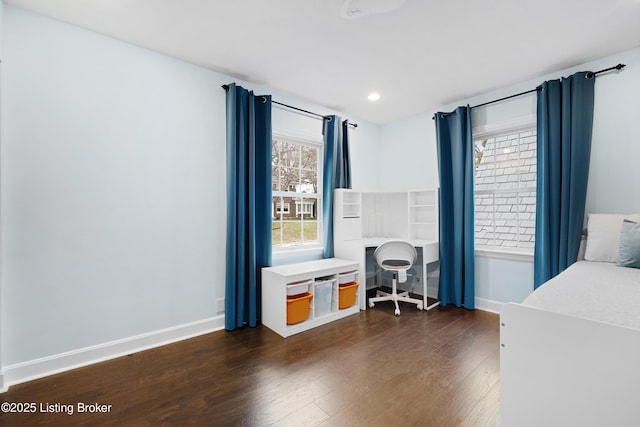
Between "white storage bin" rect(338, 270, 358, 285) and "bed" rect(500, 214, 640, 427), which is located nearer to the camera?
"bed" rect(500, 214, 640, 427)

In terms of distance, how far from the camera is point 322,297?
3.04 metres

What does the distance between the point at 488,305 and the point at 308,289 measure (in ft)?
7.08

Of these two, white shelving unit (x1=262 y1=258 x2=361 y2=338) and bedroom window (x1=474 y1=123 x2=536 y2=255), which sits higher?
bedroom window (x1=474 y1=123 x2=536 y2=255)

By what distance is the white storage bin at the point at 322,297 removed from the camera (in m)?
2.97

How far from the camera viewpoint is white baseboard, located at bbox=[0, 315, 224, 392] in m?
1.96

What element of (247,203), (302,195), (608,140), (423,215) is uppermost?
(608,140)

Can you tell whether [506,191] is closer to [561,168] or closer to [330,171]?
[561,168]

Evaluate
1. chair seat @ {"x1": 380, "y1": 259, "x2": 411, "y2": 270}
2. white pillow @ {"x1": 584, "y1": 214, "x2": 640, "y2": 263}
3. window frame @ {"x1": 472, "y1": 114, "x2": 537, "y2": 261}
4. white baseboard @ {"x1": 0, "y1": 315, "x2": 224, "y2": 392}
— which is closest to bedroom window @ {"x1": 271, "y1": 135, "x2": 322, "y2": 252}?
chair seat @ {"x1": 380, "y1": 259, "x2": 411, "y2": 270}

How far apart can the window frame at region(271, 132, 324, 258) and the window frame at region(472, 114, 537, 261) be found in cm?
191

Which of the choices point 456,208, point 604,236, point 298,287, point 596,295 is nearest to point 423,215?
point 456,208

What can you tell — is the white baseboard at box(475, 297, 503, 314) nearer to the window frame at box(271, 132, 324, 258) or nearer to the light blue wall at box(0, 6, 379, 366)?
the window frame at box(271, 132, 324, 258)

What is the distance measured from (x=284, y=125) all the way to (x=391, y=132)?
73.6 inches

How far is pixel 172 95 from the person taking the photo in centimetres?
263

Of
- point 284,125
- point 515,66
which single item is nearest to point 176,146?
point 284,125
